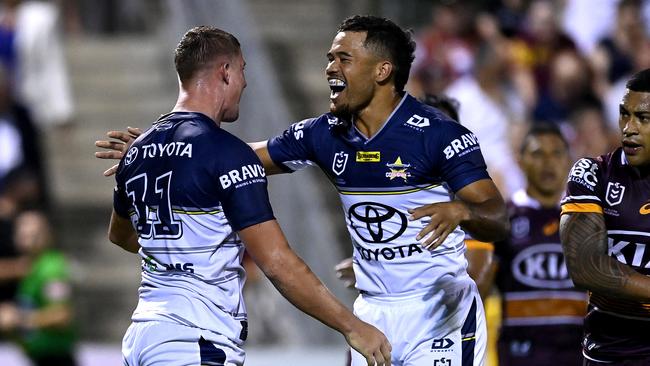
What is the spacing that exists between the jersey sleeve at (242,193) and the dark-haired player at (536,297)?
2.77m

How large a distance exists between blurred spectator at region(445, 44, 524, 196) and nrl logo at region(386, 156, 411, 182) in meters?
6.49

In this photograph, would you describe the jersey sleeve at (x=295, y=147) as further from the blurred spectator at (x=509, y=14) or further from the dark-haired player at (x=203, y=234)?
the blurred spectator at (x=509, y=14)

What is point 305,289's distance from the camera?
5.61 metres

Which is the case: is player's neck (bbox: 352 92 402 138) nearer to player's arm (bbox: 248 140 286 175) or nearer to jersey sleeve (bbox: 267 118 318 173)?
jersey sleeve (bbox: 267 118 318 173)

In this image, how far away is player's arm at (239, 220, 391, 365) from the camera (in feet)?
18.3

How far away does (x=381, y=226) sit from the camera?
6316mm

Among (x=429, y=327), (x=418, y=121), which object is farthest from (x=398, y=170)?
(x=429, y=327)

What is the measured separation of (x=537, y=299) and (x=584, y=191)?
214 centimetres

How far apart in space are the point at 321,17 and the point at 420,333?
10.7 meters

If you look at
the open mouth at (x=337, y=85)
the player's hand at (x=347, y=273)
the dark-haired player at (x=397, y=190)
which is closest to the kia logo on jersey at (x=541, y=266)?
the player's hand at (x=347, y=273)

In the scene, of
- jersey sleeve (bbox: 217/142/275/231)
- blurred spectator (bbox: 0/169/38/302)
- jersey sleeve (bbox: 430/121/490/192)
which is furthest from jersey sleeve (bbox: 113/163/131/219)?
blurred spectator (bbox: 0/169/38/302)

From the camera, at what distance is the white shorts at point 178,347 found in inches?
224

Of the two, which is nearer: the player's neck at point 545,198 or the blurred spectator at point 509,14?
the player's neck at point 545,198

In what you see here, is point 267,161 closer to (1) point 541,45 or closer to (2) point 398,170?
(2) point 398,170
